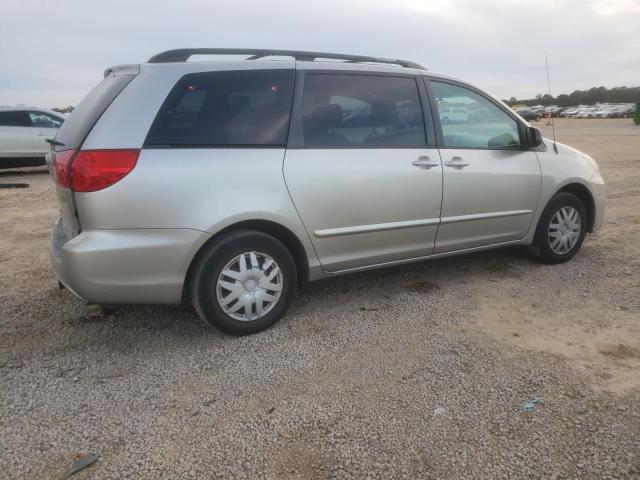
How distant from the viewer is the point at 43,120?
1223cm

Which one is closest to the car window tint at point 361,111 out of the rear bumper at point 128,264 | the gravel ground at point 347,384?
the rear bumper at point 128,264

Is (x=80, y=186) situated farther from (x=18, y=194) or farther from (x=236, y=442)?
(x=18, y=194)

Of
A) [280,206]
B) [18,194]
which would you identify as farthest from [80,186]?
[18,194]

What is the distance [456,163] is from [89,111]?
2584mm

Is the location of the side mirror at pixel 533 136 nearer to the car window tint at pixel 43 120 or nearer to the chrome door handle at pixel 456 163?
the chrome door handle at pixel 456 163

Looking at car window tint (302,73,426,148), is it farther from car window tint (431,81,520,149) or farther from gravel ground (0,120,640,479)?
gravel ground (0,120,640,479)

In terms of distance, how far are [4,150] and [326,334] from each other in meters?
11.2

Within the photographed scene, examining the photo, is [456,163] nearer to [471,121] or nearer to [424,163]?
[424,163]

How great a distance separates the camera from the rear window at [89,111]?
2.91 meters

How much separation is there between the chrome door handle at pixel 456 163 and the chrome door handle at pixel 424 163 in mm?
126

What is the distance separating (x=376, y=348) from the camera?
10.3 feet

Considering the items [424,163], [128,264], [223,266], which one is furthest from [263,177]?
[424,163]

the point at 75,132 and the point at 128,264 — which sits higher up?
the point at 75,132

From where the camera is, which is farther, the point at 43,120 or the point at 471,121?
the point at 43,120
